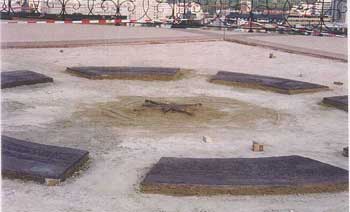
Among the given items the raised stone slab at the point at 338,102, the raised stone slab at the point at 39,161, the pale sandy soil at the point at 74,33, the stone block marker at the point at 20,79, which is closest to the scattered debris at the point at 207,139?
the raised stone slab at the point at 39,161

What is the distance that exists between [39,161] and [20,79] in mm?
4364

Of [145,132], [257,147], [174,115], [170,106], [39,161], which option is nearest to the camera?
[39,161]

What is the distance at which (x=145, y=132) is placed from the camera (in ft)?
20.9

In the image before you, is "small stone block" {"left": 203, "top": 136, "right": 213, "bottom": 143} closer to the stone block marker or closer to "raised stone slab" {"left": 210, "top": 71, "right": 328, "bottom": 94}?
"raised stone slab" {"left": 210, "top": 71, "right": 328, "bottom": 94}

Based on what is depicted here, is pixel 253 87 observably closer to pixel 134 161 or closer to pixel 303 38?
pixel 134 161

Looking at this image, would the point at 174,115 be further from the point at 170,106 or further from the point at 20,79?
the point at 20,79

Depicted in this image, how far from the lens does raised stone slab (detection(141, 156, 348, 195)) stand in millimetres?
4383

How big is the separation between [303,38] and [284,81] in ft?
31.4

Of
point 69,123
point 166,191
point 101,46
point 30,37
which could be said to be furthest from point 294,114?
point 30,37

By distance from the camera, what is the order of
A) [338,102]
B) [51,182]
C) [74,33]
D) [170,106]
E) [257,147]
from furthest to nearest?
[74,33]
[338,102]
[170,106]
[257,147]
[51,182]

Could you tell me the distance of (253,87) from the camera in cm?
943

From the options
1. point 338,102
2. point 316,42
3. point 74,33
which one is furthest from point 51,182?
point 316,42

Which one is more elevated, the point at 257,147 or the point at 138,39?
the point at 138,39

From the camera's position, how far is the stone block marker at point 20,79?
8.59m
